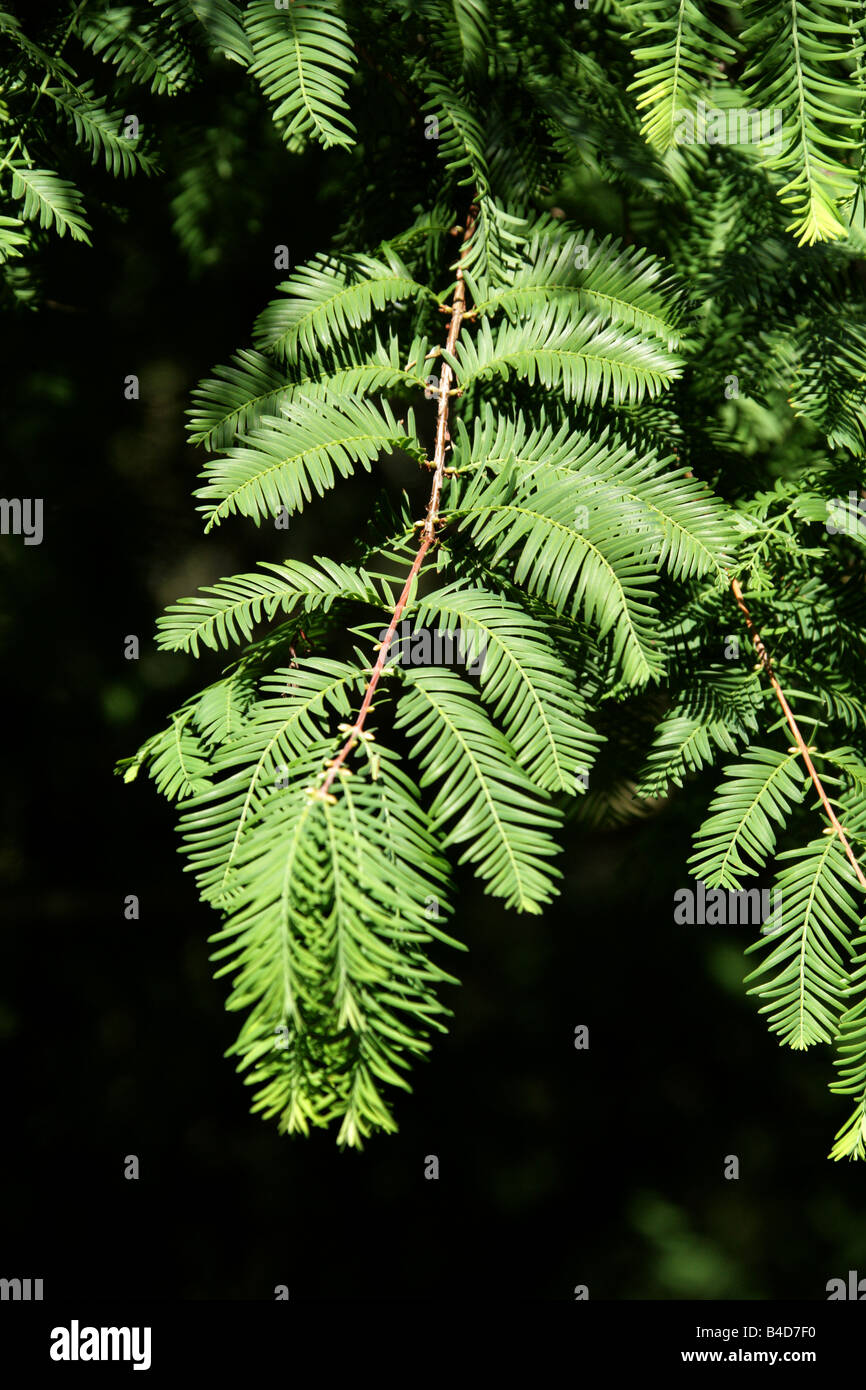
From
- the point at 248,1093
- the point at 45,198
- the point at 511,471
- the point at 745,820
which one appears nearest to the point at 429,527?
the point at 511,471

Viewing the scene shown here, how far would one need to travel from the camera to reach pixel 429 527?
2.07 feet

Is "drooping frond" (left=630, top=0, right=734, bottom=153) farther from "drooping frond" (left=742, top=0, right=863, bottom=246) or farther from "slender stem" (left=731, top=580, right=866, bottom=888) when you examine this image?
"slender stem" (left=731, top=580, right=866, bottom=888)

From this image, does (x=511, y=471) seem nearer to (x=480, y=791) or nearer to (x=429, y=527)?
(x=429, y=527)

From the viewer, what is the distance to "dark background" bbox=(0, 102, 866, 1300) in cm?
157

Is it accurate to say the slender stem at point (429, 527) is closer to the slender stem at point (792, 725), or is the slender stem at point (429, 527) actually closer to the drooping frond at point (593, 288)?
the drooping frond at point (593, 288)

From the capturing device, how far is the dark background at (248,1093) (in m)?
1.57

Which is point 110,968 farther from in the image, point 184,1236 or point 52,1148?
point 184,1236

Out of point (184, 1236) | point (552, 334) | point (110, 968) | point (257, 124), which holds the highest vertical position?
point (257, 124)

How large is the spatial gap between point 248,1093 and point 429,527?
4.64ft

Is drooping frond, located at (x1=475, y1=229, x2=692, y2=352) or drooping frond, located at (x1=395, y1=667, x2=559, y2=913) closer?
drooping frond, located at (x1=395, y1=667, x2=559, y2=913)

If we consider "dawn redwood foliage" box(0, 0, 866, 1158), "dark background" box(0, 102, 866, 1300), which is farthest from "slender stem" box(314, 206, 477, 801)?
"dark background" box(0, 102, 866, 1300)
